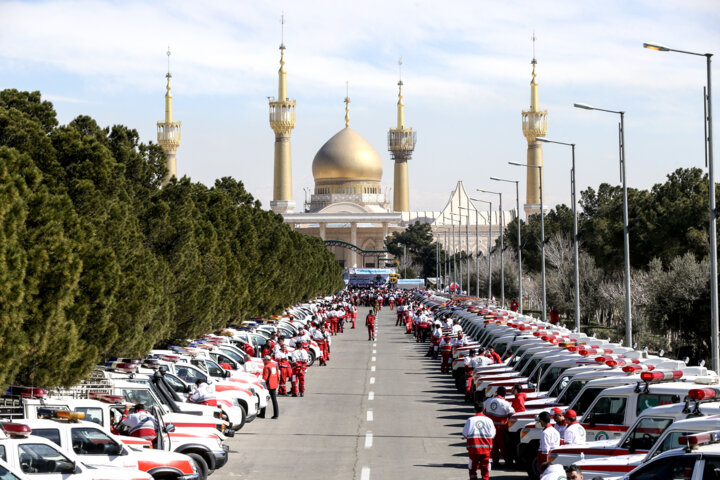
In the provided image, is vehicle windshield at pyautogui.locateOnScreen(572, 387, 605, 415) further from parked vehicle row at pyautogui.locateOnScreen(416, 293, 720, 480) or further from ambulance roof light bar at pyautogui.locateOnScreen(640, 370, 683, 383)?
ambulance roof light bar at pyautogui.locateOnScreen(640, 370, 683, 383)

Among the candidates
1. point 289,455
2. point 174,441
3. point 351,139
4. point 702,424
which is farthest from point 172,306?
point 351,139

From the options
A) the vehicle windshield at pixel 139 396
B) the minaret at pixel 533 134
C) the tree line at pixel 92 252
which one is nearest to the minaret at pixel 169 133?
the minaret at pixel 533 134

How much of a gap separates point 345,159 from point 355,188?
4715 mm

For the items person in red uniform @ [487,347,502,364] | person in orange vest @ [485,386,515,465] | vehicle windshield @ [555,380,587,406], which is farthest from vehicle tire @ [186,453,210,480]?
person in red uniform @ [487,347,502,364]

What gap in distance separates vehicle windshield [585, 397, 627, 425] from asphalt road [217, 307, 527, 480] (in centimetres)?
198

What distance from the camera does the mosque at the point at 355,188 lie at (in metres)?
154

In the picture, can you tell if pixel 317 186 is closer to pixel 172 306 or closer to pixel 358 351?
pixel 358 351

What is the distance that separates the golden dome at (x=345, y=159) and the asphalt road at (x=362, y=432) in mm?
128650

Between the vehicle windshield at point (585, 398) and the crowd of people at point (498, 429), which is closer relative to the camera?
the crowd of people at point (498, 429)

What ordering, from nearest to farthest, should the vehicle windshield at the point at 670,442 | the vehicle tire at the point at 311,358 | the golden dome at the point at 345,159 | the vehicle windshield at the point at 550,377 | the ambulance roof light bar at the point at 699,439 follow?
the ambulance roof light bar at the point at 699,439 → the vehicle windshield at the point at 670,442 → the vehicle windshield at the point at 550,377 → the vehicle tire at the point at 311,358 → the golden dome at the point at 345,159

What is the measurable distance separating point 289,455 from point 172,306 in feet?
33.8

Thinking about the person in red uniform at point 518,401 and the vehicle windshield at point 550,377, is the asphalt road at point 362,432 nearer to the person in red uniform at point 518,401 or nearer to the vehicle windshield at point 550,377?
the person in red uniform at point 518,401

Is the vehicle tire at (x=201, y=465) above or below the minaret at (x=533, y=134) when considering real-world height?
below

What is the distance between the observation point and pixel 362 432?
21141 mm
